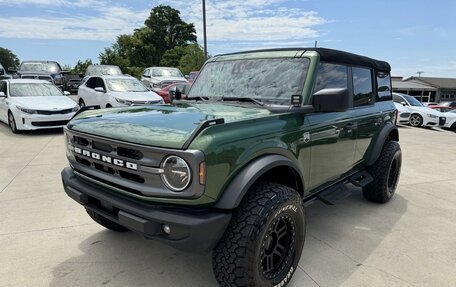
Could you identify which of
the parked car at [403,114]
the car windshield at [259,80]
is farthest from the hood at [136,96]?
the parked car at [403,114]

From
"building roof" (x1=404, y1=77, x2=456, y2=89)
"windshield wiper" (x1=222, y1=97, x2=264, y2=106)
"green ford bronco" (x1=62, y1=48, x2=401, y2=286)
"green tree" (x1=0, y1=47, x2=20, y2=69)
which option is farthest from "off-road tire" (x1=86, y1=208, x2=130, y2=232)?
"green tree" (x1=0, y1=47, x2=20, y2=69)

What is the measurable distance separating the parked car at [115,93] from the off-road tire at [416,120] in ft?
37.7

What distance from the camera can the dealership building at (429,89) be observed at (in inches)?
1785

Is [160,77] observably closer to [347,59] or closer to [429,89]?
[347,59]

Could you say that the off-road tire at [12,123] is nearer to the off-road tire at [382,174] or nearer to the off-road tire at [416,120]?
the off-road tire at [382,174]

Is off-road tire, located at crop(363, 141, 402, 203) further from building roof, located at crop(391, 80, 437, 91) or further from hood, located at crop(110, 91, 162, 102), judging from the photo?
building roof, located at crop(391, 80, 437, 91)

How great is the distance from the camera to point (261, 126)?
2.63m

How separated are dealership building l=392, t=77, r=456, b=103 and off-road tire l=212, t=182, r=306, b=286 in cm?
4666

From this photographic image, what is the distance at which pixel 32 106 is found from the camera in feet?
30.7

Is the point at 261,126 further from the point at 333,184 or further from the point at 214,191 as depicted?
the point at 333,184

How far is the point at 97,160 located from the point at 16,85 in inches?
370

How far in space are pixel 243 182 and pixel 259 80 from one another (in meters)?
1.41

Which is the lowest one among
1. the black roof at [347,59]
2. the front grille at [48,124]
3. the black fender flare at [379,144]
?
the front grille at [48,124]

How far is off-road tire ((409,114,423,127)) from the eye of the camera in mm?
15977
